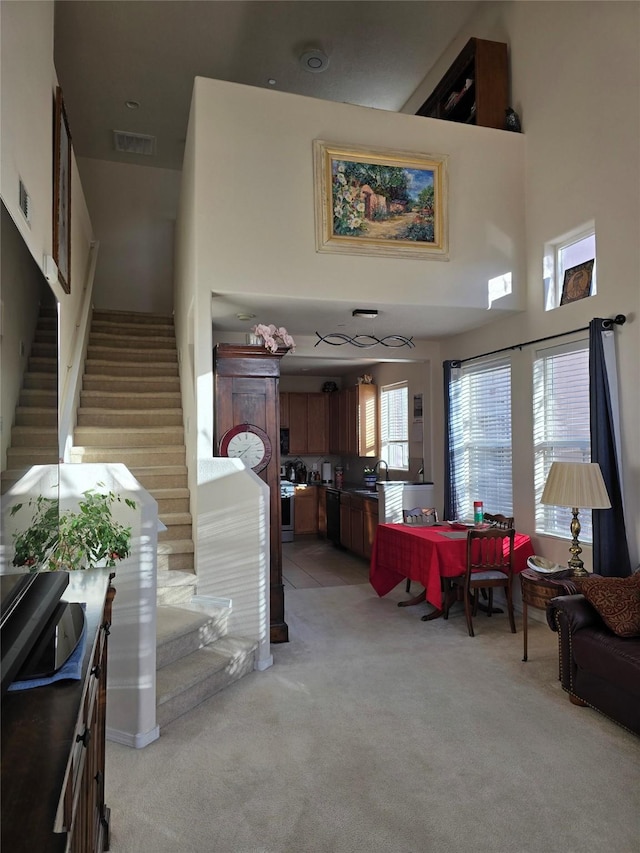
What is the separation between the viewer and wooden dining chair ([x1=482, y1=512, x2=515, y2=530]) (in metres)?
4.86

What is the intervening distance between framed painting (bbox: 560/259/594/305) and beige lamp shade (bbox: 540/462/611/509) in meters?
1.45

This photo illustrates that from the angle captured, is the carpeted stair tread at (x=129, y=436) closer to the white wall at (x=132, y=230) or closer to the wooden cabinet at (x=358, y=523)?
the wooden cabinet at (x=358, y=523)

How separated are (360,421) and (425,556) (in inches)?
146

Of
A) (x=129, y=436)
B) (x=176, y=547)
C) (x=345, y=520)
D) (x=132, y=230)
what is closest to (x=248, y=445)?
(x=176, y=547)

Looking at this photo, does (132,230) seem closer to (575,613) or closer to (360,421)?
(360,421)

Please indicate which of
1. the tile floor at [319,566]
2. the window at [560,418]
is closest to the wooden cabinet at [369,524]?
the tile floor at [319,566]

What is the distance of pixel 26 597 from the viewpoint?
1472 millimetres

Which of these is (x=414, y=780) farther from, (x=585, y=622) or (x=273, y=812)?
(x=585, y=622)

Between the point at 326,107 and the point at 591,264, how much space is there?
7.92 feet

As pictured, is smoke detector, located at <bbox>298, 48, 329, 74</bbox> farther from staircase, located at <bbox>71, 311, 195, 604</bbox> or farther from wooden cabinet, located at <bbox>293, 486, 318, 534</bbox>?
wooden cabinet, located at <bbox>293, 486, 318, 534</bbox>

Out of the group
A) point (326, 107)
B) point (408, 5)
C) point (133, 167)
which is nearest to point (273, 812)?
point (326, 107)

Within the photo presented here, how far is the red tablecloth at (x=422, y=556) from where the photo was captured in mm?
4484

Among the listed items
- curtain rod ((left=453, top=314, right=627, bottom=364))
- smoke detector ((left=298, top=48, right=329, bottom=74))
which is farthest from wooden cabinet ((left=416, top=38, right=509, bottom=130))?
curtain rod ((left=453, top=314, right=627, bottom=364))

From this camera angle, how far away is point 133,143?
7555 mm
